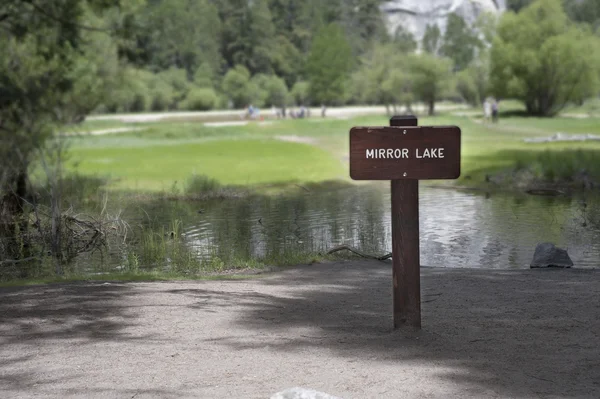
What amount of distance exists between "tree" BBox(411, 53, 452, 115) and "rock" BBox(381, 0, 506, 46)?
83.7 meters

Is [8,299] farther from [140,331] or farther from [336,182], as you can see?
[336,182]

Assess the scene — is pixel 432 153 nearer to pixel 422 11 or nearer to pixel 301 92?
pixel 301 92

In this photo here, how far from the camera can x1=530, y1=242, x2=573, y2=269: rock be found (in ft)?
44.1

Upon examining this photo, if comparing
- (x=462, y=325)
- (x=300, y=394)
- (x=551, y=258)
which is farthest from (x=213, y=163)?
(x=300, y=394)

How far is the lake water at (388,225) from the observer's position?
15914 mm

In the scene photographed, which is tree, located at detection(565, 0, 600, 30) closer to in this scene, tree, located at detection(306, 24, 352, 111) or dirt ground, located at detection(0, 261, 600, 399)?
tree, located at detection(306, 24, 352, 111)

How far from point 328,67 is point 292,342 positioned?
348 feet

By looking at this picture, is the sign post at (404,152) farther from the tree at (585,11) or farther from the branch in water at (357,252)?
the tree at (585,11)

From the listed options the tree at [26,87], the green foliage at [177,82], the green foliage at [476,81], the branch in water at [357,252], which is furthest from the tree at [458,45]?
the branch in water at [357,252]

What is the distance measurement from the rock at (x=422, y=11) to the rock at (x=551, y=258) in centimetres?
16166

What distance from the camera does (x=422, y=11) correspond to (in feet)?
573

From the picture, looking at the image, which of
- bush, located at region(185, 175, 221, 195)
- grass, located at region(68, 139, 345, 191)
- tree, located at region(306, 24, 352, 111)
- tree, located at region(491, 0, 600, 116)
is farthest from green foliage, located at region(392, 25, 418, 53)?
bush, located at region(185, 175, 221, 195)

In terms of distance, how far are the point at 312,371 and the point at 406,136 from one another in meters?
2.22

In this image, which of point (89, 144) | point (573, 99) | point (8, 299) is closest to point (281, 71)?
point (573, 99)
